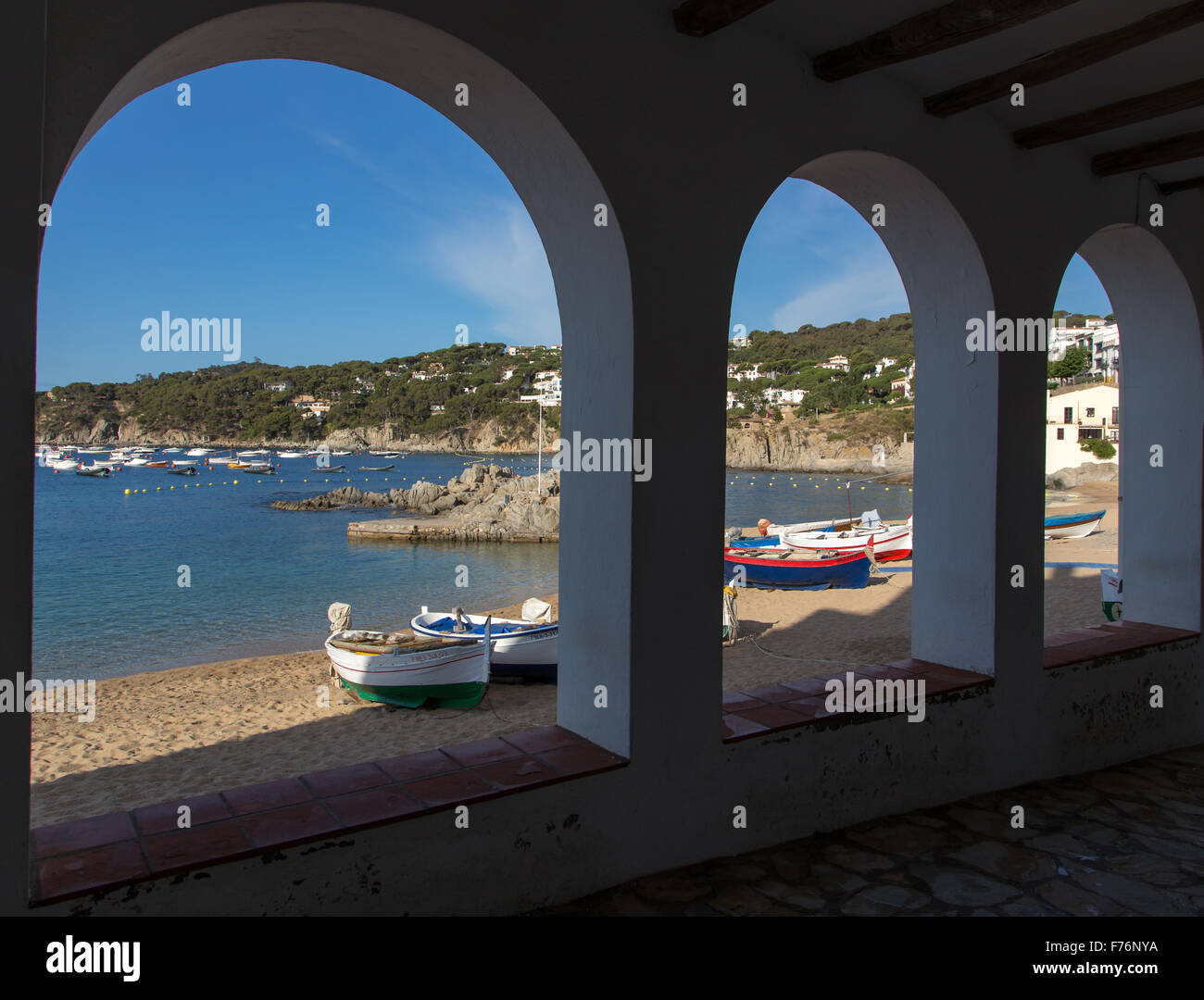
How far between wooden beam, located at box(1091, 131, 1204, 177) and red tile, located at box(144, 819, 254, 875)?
462 cm

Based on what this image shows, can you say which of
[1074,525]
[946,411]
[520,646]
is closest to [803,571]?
[520,646]

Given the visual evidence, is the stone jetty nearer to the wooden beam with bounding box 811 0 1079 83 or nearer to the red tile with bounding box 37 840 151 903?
the wooden beam with bounding box 811 0 1079 83

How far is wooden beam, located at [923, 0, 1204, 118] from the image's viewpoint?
2500mm

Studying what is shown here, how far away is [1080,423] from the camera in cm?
4378

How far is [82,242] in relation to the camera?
67188mm

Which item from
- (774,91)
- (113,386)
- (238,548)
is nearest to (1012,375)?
(774,91)

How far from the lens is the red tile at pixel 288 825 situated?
6.28 feet

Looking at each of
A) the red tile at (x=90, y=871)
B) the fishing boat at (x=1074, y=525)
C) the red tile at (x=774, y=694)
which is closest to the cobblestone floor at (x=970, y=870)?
the red tile at (x=774, y=694)

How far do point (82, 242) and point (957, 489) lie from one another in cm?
8215

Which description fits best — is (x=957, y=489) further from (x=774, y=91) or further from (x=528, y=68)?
(x=528, y=68)

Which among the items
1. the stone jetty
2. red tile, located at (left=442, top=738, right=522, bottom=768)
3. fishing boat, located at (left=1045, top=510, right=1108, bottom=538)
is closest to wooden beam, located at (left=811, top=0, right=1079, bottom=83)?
red tile, located at (left=442, top=738, right=522, bottom=768)

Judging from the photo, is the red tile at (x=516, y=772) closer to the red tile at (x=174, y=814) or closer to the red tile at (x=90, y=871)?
the red tile at (x=174, y=814)

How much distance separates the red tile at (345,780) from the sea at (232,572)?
132 cm

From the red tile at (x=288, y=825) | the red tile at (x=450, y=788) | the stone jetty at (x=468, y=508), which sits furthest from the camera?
the stone jetty at (x=468, y=508)
